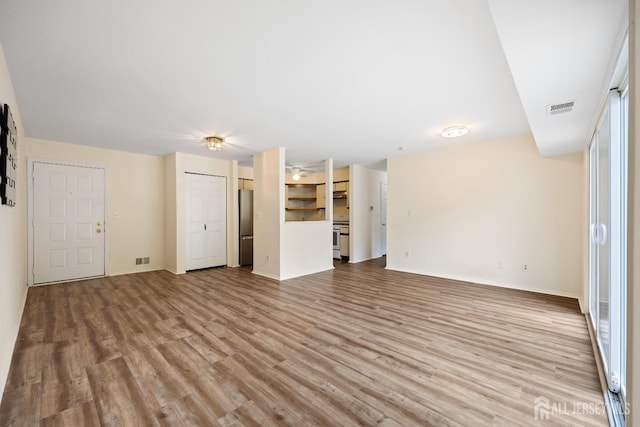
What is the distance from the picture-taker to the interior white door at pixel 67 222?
4.39 meters

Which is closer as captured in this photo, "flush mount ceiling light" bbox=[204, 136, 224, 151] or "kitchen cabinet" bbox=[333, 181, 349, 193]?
"flush mount ceiling light" bbox=[204, 136, 224, 151]

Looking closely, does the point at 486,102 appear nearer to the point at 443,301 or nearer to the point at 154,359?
the point at 443,301

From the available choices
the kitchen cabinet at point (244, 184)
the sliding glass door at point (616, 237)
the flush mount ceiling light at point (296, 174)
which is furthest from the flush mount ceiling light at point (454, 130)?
the kitchen cabinet at point (244, 184)

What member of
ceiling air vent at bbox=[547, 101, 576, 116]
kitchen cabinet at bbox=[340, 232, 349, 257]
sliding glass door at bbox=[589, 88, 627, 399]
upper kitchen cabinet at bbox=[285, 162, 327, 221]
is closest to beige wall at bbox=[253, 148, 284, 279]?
upper kitchen cabinet at bbox=[285, 162, 327, 221]

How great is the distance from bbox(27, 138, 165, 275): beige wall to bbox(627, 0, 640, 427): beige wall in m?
6.51

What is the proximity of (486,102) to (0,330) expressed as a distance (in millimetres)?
4550

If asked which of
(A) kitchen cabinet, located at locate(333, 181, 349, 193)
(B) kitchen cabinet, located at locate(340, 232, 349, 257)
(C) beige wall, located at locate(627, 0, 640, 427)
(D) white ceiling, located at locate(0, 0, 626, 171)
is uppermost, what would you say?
(D) white ceiling, located at locate(0, 0, 626, 171)

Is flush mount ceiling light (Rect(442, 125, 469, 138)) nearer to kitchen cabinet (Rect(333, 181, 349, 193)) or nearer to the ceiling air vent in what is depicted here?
the ceiling air vent

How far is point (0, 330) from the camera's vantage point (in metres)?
1.79

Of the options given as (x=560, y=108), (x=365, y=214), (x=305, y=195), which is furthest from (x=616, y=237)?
(x=305, y=195)

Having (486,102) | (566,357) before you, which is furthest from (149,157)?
(566,357)

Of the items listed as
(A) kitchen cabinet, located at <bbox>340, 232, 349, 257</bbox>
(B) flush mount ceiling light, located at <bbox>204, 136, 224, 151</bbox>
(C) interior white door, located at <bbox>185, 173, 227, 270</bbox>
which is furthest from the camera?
(A) kitchen cabinet, located at <bbox>340, 232, 349, 257</bbox>

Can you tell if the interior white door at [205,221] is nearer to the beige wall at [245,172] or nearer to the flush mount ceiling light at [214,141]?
the beige wall at [245,172]

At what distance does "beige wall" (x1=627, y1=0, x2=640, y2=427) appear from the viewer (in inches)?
33.9
